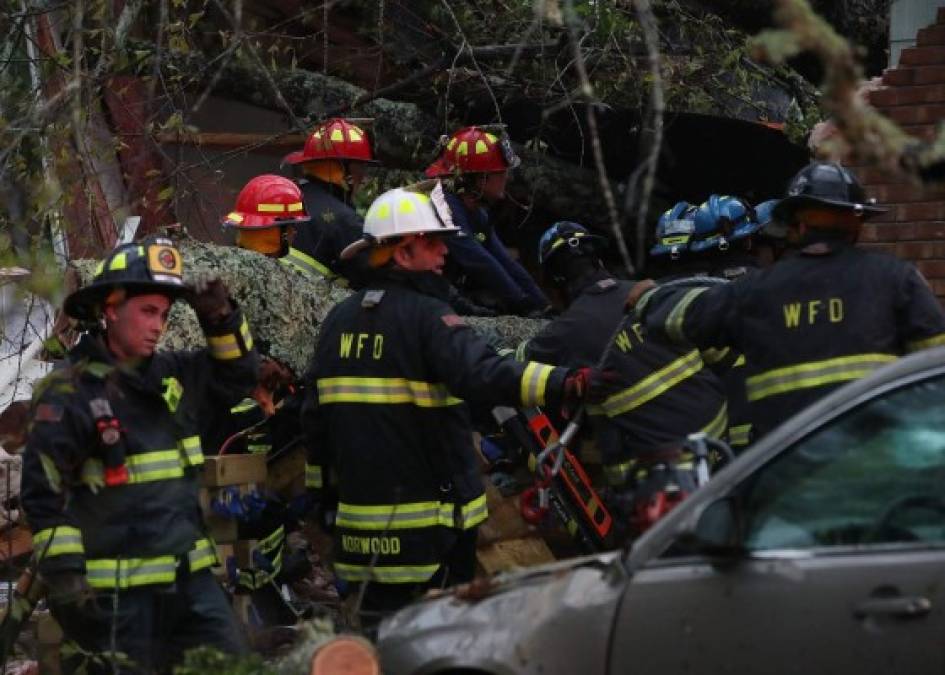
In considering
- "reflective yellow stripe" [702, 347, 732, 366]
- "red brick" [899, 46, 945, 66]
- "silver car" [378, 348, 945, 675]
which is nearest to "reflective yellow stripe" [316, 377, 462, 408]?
"reflective yellow stripe" [702, 347, 732, 366]

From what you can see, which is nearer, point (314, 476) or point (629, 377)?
point (314, 476)

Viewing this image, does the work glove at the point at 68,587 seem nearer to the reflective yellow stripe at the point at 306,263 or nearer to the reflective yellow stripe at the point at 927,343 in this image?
the reflective yellow stripe at the point at 927,343

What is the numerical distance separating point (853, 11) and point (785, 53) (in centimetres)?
555

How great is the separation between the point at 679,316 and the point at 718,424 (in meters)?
1.24

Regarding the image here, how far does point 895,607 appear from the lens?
392 centimetres

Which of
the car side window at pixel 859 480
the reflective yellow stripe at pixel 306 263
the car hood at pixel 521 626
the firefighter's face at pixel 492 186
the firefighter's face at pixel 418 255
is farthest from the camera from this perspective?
the firefighter's face at pixel 492 186

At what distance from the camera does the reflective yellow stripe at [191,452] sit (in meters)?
5.64

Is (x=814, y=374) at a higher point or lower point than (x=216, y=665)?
higher

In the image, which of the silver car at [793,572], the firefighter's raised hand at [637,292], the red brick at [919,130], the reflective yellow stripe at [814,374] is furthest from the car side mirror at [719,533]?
the red brick at [919,130]

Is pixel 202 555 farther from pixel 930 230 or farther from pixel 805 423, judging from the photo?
pixel 930 230

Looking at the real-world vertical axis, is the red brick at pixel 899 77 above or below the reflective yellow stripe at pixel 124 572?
above

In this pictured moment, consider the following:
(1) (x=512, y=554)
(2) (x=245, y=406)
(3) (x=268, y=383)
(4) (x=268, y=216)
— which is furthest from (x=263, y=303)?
(1) (x=512, y=554)

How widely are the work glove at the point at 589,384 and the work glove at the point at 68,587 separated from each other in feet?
5.91

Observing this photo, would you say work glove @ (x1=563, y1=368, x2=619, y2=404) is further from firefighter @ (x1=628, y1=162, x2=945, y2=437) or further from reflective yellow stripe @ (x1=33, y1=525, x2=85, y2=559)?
reflective yellow stripe @ (x1=33, y1=525, x2=85, y2=559)
